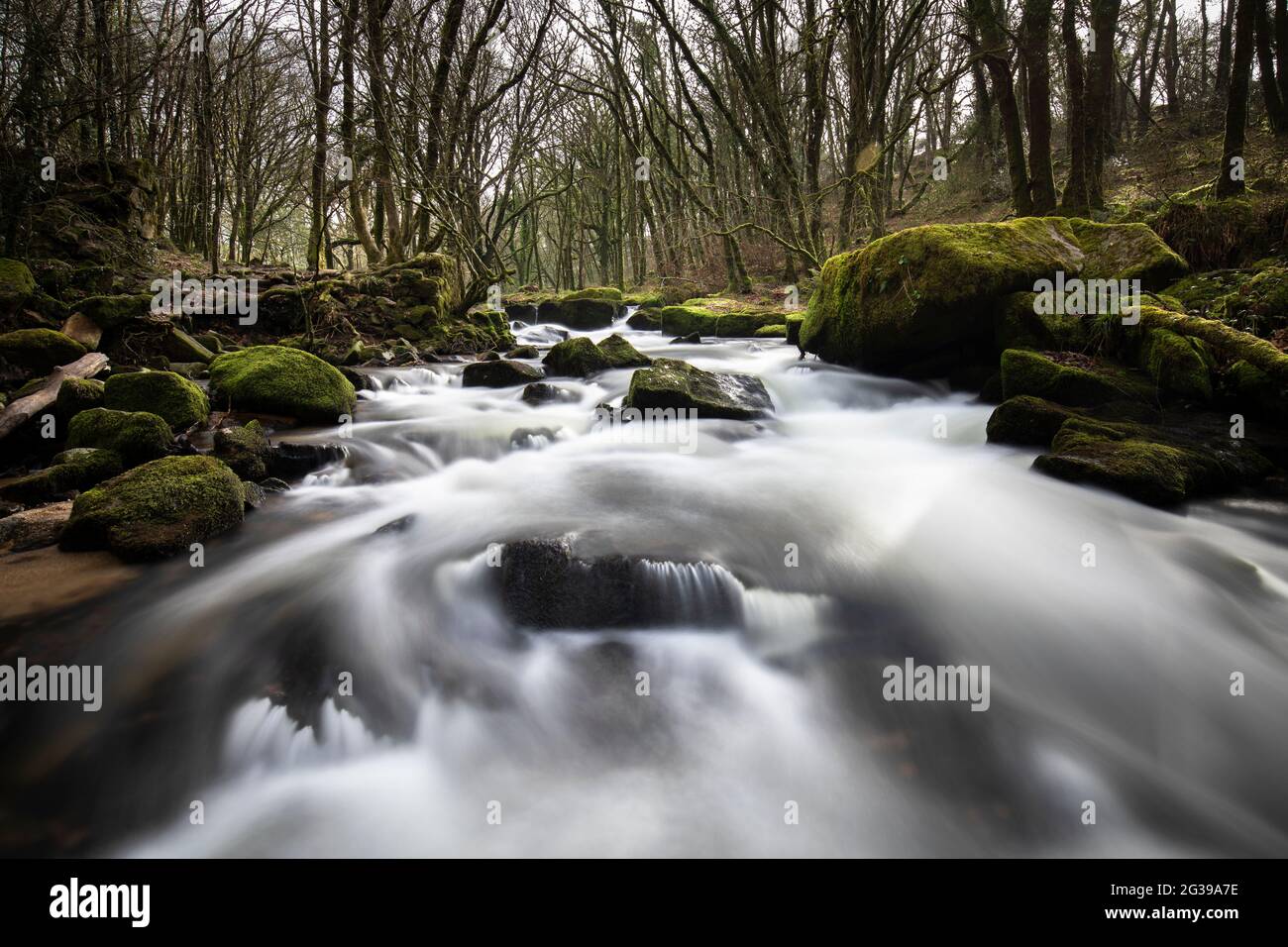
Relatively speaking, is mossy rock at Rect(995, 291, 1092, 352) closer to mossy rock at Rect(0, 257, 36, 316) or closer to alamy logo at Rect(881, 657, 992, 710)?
alamy logo at Rect(881, 657, 992, 710)

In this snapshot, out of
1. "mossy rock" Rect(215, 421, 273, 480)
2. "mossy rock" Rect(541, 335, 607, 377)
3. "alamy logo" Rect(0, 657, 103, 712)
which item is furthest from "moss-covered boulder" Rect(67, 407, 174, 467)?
"mossy rock" Rect(541, 335, 607, 377)

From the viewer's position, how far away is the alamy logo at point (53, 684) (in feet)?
8.57

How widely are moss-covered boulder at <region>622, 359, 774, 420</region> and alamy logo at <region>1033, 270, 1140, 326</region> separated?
3009 millimetres

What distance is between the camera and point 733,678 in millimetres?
2953

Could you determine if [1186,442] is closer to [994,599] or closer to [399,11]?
[994,599]

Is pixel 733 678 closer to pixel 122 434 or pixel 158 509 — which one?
pixel 158 509

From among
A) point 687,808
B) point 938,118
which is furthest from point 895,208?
point 687,808

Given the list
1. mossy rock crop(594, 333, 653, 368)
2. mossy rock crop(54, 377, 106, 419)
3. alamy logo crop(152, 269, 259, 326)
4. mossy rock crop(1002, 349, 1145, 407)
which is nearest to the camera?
mossy rock crop(54, 377, 106, 419)

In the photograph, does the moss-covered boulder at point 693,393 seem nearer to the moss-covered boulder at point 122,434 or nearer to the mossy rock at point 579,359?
the mossy rock at point 579,359

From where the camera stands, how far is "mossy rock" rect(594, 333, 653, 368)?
9586 mm

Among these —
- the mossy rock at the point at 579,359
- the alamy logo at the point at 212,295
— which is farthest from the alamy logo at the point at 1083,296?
the alamy logo at the point at 212,295
